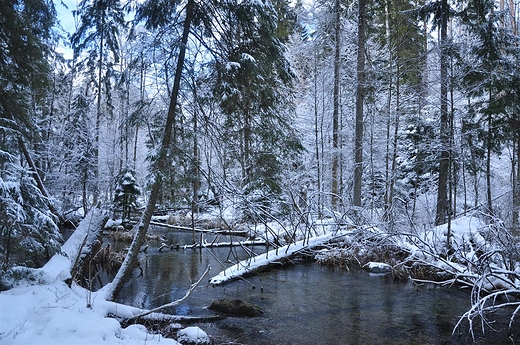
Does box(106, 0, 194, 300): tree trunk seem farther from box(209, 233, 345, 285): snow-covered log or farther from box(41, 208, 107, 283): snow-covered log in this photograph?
box(209, 233, 345, 285): snow-covered log

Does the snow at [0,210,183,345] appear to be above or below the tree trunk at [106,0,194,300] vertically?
below

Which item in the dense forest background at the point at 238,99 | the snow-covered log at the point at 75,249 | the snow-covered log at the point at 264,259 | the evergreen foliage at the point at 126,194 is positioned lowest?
the snow-covered log at the point at 264,259

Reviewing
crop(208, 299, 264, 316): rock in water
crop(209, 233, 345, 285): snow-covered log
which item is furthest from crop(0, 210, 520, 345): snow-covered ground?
crop(209, 233, 345, 285): snow-covered log

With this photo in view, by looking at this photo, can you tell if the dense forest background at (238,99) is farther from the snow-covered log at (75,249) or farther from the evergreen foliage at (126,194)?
the snow-covered log at (75,249)

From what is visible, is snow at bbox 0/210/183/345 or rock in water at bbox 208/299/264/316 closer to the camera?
snow at bbox 0/210/183/345

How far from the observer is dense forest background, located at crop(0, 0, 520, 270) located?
634 cm

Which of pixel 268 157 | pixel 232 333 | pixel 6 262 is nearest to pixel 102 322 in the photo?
pixel 6 262

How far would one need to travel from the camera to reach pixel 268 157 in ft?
22.7

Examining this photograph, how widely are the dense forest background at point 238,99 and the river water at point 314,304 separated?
1.81m

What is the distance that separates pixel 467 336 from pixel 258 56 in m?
6.03

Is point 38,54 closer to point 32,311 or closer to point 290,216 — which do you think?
point 32,311

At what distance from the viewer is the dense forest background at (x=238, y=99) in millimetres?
6340

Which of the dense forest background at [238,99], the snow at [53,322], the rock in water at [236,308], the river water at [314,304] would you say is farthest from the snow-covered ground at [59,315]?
the rock in water at [236,308]

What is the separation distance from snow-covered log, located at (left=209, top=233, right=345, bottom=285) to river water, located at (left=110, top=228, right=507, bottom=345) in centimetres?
21
